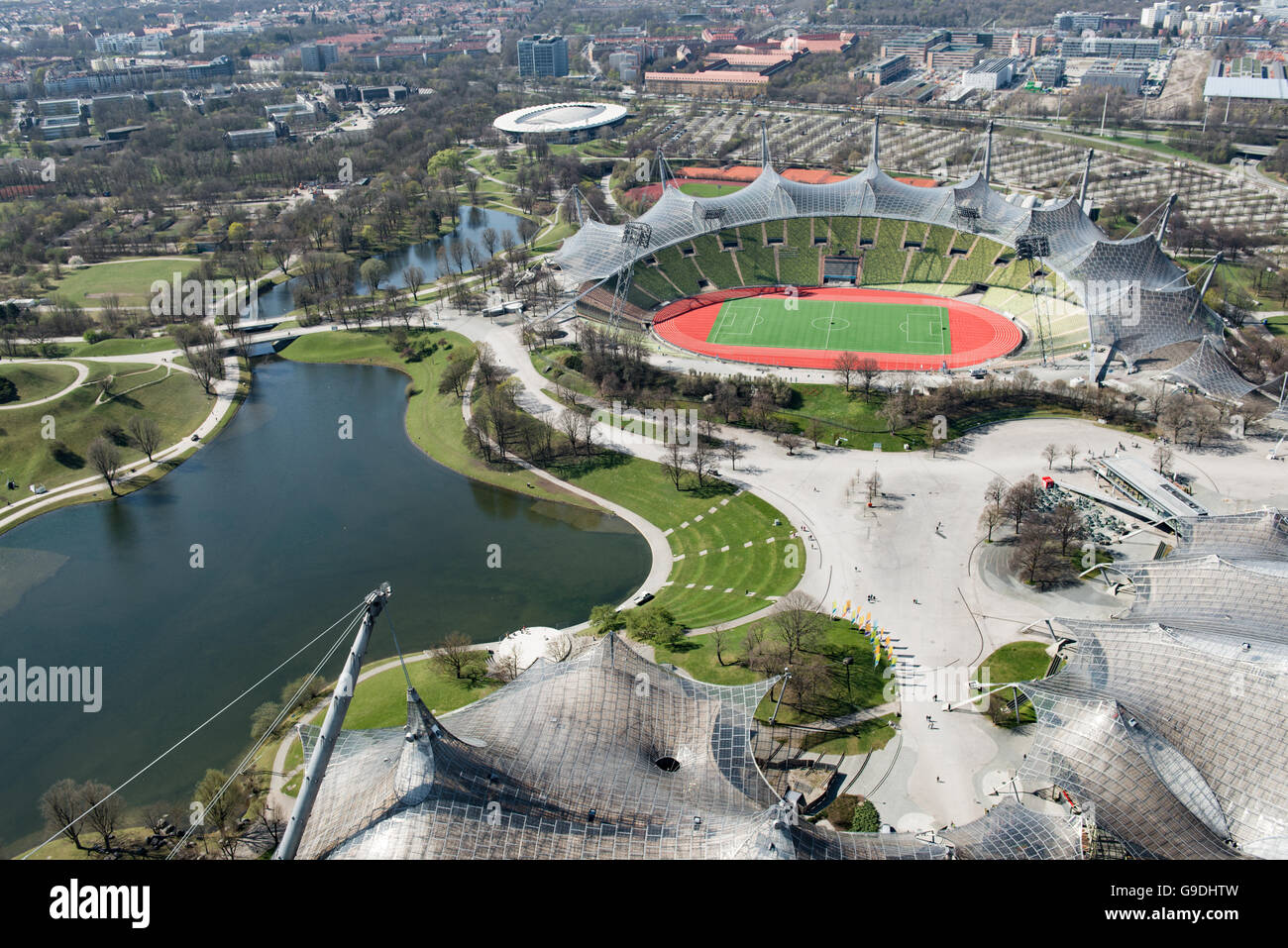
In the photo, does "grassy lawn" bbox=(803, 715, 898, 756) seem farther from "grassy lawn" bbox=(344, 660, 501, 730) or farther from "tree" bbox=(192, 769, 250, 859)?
"tree" bbox=(192, 769, 250, 859)

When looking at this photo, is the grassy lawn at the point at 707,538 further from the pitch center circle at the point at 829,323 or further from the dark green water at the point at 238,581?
the pitch center circle at the point at 829,323

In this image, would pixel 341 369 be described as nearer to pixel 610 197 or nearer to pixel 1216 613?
pixel 610 197

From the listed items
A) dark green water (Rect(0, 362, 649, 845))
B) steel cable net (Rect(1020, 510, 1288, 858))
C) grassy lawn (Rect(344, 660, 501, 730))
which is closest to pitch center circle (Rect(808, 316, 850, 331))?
dark green water (Rect(0, 362, 649, 845))

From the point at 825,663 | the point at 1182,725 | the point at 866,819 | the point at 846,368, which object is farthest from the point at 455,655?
the point at 846,368

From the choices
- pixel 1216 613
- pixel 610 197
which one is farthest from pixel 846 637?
pixel 610 197

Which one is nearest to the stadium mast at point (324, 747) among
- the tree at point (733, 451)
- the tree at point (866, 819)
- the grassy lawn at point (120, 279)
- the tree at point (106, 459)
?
the tree at point (866, 819)
